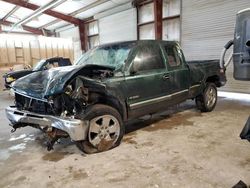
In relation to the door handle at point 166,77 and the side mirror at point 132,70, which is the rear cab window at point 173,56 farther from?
the side mirror at point 132,70

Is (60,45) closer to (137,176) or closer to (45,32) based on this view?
(45,32)

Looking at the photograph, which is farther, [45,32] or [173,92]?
[45,32]

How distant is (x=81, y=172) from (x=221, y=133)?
2414 millimetres

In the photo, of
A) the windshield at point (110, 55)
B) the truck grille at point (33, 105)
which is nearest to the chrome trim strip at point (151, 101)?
the windshield at point (110, 55)

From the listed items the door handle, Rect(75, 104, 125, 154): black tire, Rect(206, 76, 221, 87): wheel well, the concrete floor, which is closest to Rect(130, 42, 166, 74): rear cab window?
the door handle

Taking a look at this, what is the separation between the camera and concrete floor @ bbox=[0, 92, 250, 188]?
2463 mm

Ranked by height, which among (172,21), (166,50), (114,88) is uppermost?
(172,21)

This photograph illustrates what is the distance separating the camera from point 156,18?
881 cm

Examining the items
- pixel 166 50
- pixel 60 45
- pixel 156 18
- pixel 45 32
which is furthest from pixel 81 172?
pixel 45 32

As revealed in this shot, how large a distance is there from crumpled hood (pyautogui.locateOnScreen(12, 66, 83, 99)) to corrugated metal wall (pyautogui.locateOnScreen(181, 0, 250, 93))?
5781 mm

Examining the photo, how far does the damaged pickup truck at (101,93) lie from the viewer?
2928mm

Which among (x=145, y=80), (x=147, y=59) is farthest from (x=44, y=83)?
(x=147, y=59)

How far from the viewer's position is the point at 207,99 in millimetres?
5148

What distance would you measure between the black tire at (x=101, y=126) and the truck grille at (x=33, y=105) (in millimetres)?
553
